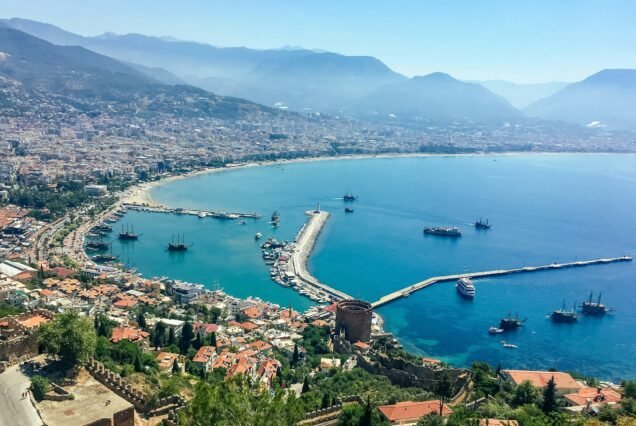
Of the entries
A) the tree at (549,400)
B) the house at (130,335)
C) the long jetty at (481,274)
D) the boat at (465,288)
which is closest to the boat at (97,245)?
the long jetty at (481,274)

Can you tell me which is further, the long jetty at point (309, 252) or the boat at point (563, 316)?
the long jetty at point (309, 252)

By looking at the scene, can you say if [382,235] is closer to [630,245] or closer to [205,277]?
[205,277]

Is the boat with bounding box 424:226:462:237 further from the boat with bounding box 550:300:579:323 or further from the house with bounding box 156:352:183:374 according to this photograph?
the house with bounding box 156:352:183:374

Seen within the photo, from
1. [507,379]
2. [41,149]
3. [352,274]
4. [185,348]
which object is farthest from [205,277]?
[41,149]

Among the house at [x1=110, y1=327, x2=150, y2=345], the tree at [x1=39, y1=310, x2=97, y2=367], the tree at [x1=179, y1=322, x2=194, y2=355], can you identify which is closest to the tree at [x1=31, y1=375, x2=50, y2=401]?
the tree at [x1=39, y1=310, x2=97, y2=367]

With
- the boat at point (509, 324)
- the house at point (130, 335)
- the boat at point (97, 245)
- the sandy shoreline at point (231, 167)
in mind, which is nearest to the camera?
the house at point (130, 335)

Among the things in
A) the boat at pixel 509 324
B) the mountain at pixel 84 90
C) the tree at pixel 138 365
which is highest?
the mountain at pixel 84 90

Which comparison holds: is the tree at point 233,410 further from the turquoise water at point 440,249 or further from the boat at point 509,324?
the boat at point 509,324
